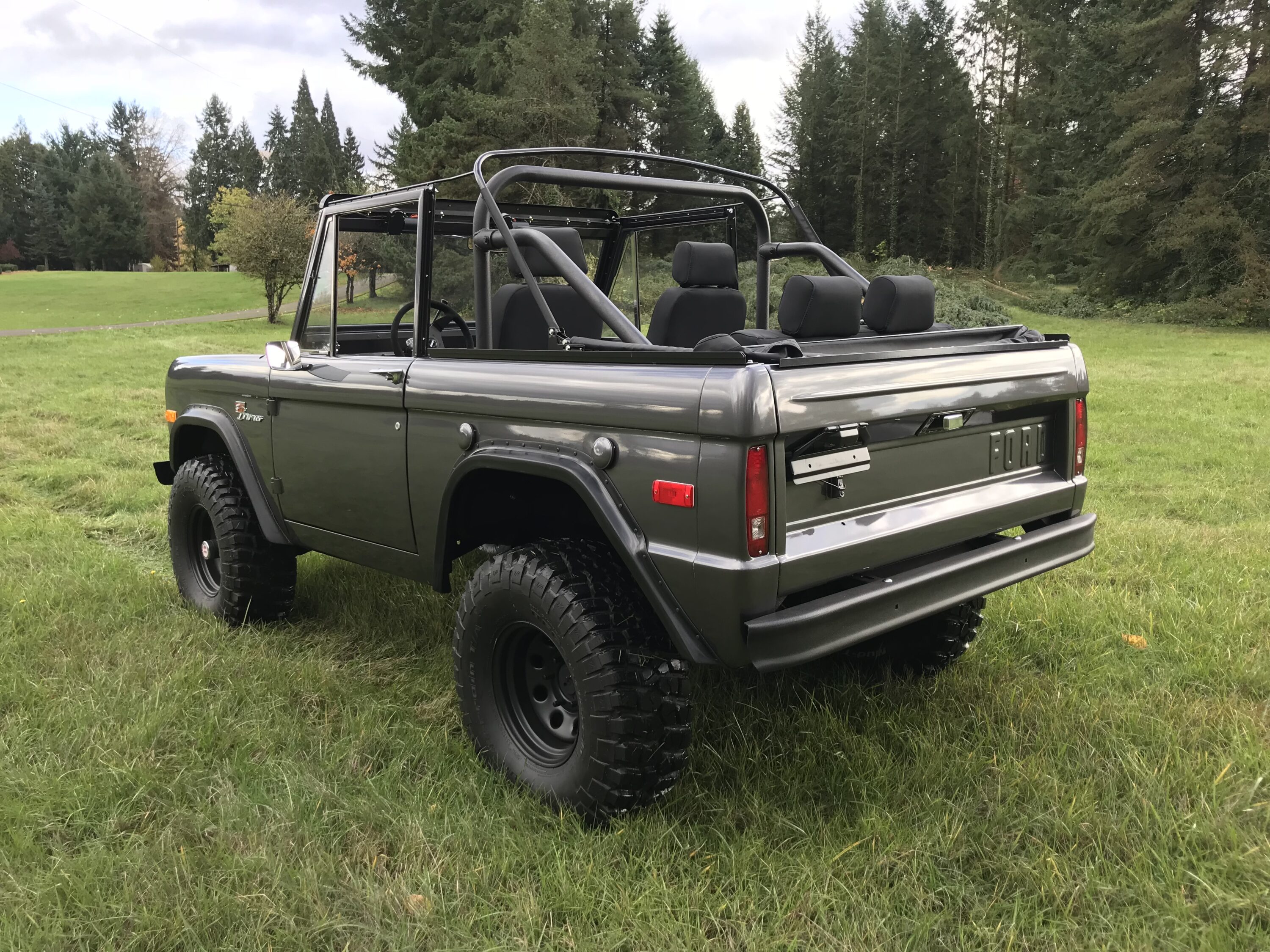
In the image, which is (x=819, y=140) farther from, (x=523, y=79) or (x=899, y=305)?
(x=899, y=305)

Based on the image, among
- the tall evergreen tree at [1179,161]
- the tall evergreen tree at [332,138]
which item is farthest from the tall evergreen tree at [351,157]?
the tall evergreen tree at [1179,161]

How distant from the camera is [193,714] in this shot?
3176 millimetres

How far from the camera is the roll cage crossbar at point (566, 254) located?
2865mm

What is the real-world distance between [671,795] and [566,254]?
178cm

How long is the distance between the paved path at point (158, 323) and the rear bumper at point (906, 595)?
25.3 meters

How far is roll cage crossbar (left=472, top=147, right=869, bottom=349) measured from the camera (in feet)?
9.40

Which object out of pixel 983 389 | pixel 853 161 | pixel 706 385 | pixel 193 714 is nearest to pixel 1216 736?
pixel 983 389

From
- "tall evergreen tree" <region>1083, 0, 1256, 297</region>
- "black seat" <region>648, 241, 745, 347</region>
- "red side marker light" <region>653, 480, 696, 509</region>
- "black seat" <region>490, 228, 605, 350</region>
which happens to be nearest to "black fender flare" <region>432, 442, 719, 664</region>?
"red side marker light" <region>653, 480, 696, 509</region>

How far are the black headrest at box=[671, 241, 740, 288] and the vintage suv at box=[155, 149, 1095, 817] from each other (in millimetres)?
11

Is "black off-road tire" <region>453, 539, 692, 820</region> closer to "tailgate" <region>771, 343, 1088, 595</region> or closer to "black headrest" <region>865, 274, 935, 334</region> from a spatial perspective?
"tailgate" <region>771, 343, 1088, 595</region>

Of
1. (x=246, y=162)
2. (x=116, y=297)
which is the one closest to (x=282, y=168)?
(x=246, y=162)

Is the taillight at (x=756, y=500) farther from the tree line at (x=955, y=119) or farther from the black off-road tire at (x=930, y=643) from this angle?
the tree line at (x=955, y=119)

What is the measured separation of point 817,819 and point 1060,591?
7.53 ft

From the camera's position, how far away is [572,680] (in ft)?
8.52
